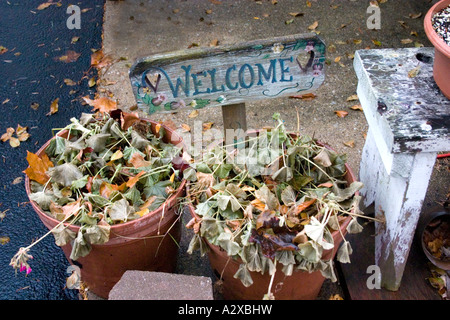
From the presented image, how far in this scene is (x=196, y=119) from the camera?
10.8 ft

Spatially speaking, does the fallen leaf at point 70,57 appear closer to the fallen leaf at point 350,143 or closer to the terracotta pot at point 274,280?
the fallen leaf at point 350,143

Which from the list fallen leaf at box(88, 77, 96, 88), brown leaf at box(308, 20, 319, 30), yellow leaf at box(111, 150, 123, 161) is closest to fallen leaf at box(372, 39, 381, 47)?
brown leaf at box(308, 20, 319, 30)

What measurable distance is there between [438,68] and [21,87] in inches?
123

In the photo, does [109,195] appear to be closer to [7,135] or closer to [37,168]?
[37,168]

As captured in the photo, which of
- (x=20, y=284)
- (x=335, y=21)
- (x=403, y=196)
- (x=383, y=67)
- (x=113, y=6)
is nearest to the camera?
(x=403, y=196)

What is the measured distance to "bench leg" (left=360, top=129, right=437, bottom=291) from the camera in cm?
177

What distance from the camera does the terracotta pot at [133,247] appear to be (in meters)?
1.89

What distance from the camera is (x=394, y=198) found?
1.94 meters

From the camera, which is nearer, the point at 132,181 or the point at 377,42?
the point at 132,181

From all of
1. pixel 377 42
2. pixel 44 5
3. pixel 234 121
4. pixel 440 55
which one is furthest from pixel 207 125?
pixel 44 5

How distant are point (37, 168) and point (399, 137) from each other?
4.99 ft

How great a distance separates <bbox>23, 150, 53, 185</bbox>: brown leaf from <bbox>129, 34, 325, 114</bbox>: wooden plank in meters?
0.54

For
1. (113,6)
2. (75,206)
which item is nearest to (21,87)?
(113,6)

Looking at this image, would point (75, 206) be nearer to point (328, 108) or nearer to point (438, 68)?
point (438, 68)
